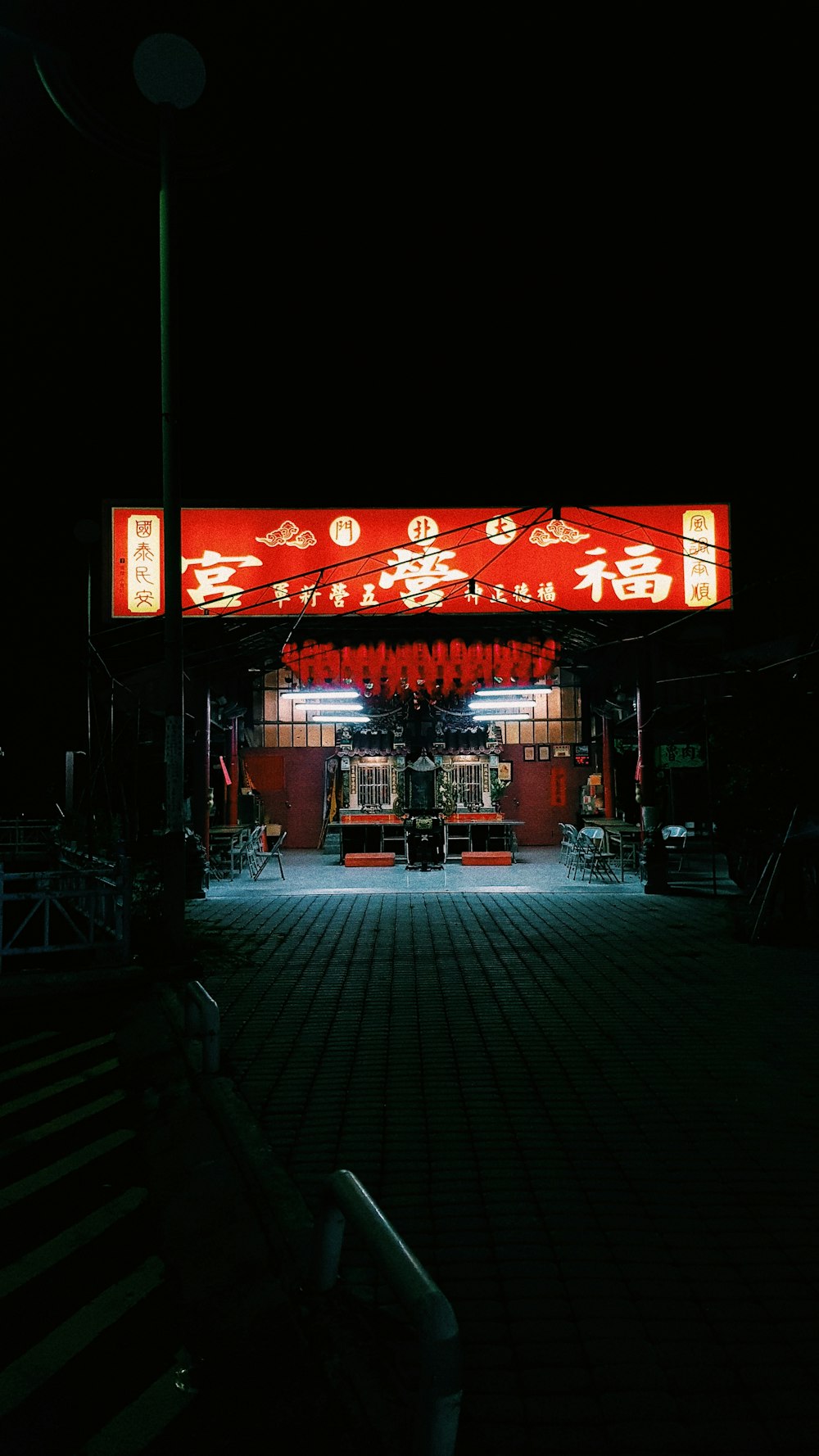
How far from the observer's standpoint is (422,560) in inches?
605

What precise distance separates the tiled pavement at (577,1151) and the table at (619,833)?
25.3 feet

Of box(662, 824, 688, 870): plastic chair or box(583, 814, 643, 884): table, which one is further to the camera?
box(662, 824, 688, 870): plastic chair

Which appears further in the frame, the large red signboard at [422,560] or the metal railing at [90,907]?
the large red signboard at [422,560]

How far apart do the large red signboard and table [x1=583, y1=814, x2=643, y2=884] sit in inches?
210

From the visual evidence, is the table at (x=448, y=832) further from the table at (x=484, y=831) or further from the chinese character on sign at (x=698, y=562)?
the chinese character on sign at (x=698, y=562)

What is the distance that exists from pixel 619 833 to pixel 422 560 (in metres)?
8.13

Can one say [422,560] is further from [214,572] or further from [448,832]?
[448,832]

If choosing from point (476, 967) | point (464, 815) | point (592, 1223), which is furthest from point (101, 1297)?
point (464, 815)

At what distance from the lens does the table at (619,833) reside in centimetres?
1897

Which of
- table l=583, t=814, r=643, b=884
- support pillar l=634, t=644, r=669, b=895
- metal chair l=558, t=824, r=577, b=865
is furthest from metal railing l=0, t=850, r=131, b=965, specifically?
A: metal chair l=558, t=824, r=577, b=865

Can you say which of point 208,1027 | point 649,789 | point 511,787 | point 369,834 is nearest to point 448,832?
point 369,834

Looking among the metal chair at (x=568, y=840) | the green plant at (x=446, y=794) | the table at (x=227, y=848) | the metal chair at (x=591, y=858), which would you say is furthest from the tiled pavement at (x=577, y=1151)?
the green plant at (x=446, y=794)

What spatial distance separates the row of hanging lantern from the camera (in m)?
17.5

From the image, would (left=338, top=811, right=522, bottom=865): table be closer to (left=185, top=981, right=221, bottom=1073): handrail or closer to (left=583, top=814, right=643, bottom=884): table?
(left=583, top=814, right=643, bottom=884): table
